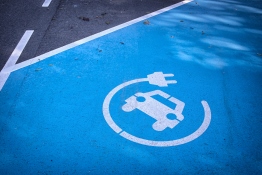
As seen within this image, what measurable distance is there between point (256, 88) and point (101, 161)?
3.76 meters

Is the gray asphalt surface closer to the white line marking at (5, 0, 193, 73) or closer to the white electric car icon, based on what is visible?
the white line marking at (5, 0, 193, 73)

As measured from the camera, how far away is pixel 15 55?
504 centimetres

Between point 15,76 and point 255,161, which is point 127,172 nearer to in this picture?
point 255,161

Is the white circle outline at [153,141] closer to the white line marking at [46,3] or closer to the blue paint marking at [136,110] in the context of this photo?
the blue paint marking at [136,110]

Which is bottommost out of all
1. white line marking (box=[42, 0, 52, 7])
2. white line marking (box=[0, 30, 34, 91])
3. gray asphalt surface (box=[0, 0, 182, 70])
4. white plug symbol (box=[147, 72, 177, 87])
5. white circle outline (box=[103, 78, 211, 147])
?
white circle outline (box=[103, 78, 211, 147])

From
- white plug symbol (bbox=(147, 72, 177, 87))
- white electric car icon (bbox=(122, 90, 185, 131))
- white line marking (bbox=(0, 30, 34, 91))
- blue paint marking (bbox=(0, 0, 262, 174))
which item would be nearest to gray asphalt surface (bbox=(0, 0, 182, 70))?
white line marking (bbox=(0, 30, 34, 91))

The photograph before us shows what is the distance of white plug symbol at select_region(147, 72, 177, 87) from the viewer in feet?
14.4

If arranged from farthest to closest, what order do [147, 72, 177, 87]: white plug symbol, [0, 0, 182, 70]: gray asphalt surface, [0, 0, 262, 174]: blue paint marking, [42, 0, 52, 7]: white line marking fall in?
1. [42, 0, 52, 7]: white line marking
2. [0, 0, 182, 70]: gray asphalt surface
3. [147, 72, 177, 87]: white plug symbol
4. [0, 0, 262, 174]: blue paint marking

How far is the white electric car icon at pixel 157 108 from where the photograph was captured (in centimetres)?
356

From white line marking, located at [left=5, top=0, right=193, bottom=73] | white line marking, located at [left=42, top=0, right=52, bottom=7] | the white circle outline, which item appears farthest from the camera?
white line marking, located at [left=42, top=0, right=52, bottom=7]

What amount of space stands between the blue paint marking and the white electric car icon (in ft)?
0.31

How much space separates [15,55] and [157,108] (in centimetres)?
387

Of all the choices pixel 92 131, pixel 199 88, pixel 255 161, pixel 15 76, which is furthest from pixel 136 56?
pixel 255 161

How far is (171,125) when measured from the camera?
353 cm
